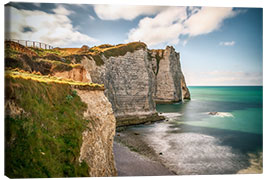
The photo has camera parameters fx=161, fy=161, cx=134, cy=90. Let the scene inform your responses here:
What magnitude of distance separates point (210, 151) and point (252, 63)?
16.3ft

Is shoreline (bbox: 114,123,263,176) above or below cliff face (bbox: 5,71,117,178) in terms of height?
below

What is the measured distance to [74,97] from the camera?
5871 millimetres

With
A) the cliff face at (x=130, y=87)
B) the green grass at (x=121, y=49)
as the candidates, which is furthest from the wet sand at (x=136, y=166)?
the green grass at (x=121, y=49)

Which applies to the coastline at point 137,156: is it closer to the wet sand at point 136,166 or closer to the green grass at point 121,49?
the wet sand at point 136,166

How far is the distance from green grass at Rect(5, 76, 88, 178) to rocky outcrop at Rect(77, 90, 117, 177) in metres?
0.33

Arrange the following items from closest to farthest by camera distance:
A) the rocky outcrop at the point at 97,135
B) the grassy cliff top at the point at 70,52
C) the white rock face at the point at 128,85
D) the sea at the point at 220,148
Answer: the rocky outcrop at the point at 97,135 < the grassy cliff top at the point at 70,52 < the sea at the point at 220,148 < the white rock face at the point at 128,85

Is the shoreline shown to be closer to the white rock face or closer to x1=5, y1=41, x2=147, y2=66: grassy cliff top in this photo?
the white rock face

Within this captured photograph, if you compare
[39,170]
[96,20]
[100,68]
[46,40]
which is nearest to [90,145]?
[39,170]

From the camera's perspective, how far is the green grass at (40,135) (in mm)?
4020

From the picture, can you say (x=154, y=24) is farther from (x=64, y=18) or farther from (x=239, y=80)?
(x=239, y=80)

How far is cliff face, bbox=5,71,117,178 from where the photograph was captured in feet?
13.3

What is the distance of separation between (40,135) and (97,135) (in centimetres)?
207

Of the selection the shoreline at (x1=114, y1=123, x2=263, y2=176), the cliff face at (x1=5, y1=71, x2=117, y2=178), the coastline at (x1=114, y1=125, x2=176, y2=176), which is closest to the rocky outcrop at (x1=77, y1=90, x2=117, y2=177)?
the cliff face at (x1=5, y1=71, x2=117, y2=178)

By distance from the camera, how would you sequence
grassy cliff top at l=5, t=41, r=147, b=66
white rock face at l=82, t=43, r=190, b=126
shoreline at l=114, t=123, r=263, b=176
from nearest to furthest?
grassy cliff top at l=5, t=41, r=147, b=66 → shoreline at l=114, t=123, r=263, b=176 → white rock face at l=82, t=43, r=190, b=126
